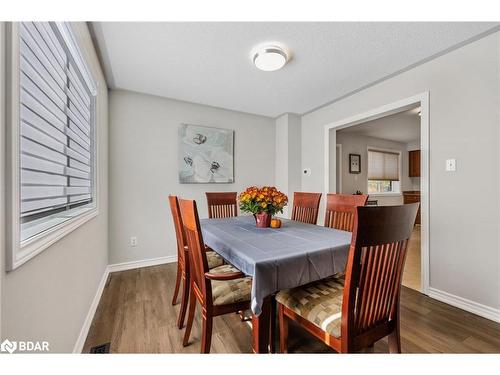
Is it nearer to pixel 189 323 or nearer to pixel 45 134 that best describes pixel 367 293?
pixel 189 323

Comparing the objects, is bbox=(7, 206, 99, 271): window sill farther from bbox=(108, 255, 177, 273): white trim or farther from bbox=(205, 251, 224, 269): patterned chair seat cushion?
bbox=(108, 255, 177, 273): white trim

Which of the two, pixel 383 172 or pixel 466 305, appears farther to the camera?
pixel 383 172

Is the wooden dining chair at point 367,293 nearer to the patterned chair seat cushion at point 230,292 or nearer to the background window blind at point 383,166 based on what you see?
the patterned chair seat cushion at point 230,292

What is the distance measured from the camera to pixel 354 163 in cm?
523

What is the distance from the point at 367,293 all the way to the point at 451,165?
5.98 feet

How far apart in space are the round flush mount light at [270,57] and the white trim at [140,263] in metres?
2.72

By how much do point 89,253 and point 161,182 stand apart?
1.48 meters

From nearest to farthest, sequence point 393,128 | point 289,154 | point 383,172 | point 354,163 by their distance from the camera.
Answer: point 289,154, point 393,128, point 354,163, point 383,172

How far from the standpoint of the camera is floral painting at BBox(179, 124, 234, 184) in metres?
3.24

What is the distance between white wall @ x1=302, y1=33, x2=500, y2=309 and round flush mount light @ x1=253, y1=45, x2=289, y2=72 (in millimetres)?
1403

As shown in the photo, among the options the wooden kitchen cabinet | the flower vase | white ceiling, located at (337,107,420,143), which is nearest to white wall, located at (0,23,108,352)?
the flower vase

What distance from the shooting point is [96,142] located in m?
2.13

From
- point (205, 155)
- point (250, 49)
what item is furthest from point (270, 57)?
point (205, 155)
